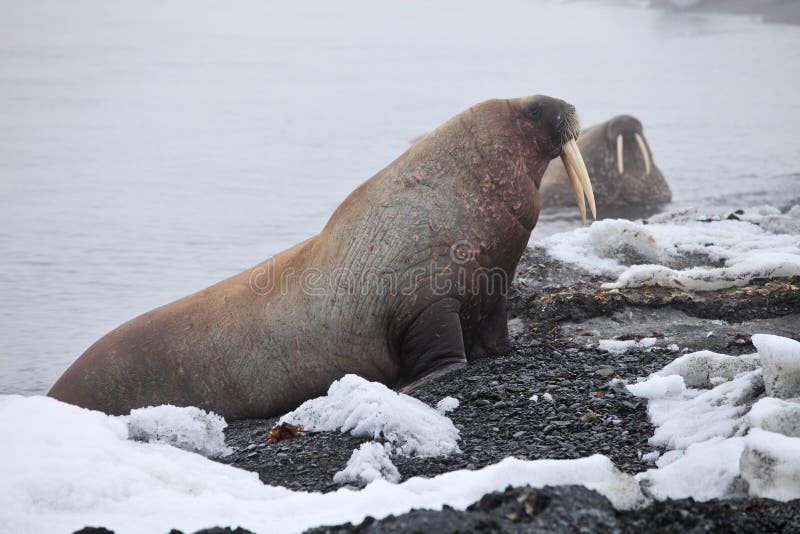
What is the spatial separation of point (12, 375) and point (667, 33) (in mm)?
32920

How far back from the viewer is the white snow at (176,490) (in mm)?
2793

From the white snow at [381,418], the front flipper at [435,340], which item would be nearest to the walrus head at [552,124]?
the front flipper at [435,340]

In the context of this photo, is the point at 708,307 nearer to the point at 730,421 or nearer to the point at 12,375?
the point at 730,421

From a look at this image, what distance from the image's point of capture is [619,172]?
38.7 feet

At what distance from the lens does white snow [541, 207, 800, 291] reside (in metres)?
5.79

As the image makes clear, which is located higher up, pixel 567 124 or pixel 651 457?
pixel 567 124

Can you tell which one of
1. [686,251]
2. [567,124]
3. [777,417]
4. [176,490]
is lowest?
[686,251]

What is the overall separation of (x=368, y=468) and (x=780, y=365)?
1.43 meters

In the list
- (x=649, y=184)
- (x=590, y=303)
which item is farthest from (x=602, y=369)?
(x=649, y=184)

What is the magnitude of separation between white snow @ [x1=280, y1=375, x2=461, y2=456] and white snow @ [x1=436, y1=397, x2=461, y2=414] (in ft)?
0.42

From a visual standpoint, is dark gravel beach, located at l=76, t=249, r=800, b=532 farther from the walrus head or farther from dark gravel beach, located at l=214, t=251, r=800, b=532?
the walrus head

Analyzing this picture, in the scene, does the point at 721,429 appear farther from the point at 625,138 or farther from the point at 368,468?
the point at 625,138

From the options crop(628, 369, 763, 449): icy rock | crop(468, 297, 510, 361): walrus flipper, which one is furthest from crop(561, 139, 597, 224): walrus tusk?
crop(628, 369, 763, 449): icy rock

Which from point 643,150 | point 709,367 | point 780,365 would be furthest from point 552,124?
point 643,150
